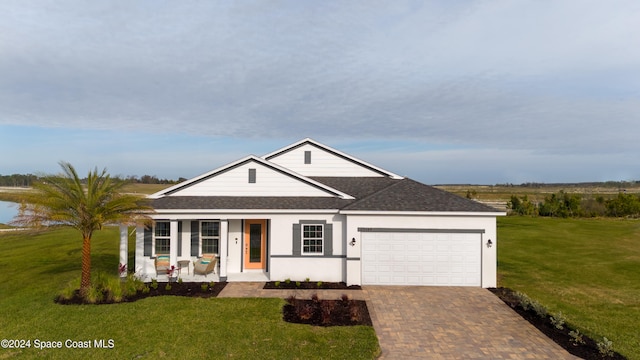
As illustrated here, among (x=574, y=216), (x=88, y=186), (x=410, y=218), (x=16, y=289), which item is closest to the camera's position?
(x=88, y=186)

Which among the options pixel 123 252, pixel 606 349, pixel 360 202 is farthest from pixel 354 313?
pixel 123 252

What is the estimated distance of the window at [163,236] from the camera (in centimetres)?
1445

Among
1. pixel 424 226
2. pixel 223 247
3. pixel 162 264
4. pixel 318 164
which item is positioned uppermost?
pixel 318 164

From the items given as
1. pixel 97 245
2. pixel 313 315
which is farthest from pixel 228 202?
pixel 97 245

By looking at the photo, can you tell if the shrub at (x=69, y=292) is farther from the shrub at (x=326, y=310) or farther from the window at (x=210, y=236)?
the shrub at (x=326, y=310)

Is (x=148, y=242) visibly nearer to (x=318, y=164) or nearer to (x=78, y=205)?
(x=78, y=205)

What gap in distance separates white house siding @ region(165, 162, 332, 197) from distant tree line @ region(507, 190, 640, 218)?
123 ft

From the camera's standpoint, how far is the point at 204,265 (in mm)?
13836

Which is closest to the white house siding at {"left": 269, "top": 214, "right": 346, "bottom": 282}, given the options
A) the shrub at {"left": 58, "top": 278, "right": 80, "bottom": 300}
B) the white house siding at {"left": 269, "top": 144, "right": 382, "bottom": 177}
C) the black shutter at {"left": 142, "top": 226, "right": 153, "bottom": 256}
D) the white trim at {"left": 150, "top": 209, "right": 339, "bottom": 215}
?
the white trim at {"left": 150, "top": 209, "right": 339, "bottom": 215}

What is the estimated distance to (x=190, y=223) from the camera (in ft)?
48.2

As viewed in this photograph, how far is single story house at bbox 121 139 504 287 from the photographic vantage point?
13.7 meters

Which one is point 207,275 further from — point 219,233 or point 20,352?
point 20,352

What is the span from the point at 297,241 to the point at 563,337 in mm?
9161

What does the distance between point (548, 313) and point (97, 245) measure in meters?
25.1
